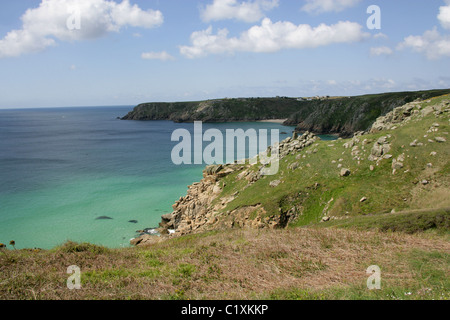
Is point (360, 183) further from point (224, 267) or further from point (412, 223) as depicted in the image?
point (224, 267)

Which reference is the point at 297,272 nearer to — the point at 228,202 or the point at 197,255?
the point at 197,255

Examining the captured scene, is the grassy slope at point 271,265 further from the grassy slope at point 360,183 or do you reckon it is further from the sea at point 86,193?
the sea at point 86,193

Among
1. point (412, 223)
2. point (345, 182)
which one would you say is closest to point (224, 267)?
point (412, 223)

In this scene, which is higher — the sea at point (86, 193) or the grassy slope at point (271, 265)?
the grassy slope at point (271, 265)

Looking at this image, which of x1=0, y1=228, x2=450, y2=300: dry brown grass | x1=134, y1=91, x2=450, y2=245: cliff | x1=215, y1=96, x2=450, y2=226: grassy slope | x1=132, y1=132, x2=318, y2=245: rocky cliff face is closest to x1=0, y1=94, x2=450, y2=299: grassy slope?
x1=0, y1=228, x2=450, y2=300: dry brown grass

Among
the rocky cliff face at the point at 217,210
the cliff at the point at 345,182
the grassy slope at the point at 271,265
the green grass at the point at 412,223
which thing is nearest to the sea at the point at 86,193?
the rocky cliff face at the point at 217,210

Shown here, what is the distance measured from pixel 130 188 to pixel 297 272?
45833 millimetres

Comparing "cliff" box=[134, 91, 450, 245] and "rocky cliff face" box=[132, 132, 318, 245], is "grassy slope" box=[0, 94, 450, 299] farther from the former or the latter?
"rocky cliff face" box=[132, 132, 318, 245]

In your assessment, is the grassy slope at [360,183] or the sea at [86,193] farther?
the sea at [86,193]

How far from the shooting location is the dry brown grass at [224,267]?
1012 centimetres

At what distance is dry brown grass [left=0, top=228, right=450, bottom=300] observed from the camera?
33.2 feet

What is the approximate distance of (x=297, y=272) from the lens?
1158 centimetres

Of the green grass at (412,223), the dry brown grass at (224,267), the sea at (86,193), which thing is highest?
the green grass at (412,223)

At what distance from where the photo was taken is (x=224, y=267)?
12.4 m
